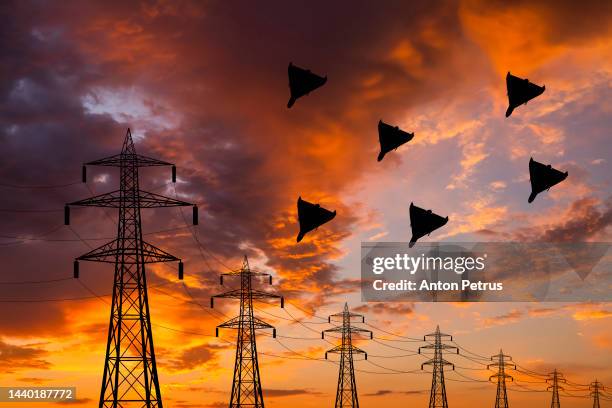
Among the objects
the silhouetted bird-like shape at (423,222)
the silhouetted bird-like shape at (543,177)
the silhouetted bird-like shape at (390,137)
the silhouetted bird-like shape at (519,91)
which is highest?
the silhouetted bird-like shape at (519,91)

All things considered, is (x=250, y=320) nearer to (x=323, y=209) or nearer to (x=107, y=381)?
(x=107, y=381)

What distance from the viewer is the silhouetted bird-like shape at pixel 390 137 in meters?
44.3

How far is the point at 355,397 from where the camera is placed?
88.8 metres

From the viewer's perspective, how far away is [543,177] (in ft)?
143

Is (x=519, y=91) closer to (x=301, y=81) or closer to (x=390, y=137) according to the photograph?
(x=390, y=137)

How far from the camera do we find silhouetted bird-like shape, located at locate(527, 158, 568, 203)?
43562mm

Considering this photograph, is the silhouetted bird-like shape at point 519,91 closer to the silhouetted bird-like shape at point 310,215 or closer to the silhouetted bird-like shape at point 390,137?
the silhouetted bird-like shape at point 390,137

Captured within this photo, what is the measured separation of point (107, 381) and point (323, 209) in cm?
1895

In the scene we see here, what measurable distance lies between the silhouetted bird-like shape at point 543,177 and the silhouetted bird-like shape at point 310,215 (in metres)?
10.9

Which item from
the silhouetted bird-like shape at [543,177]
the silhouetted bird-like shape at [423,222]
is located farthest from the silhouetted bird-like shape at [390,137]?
A: the silhouetted bird-like shape at [543,177]

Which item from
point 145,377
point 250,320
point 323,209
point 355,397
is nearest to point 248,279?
point 250,320

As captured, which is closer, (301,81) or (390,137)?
(301,81)

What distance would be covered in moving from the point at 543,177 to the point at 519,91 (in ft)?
15.4

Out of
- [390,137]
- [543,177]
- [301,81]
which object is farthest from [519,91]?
[301,81]
